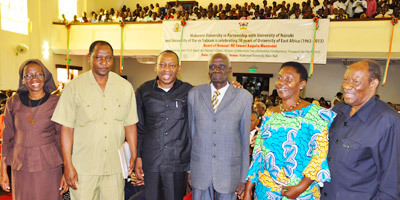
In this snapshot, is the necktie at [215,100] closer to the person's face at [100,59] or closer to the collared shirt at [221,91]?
the collared shirt at [221,91]

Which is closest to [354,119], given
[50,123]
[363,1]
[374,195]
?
[374,195]

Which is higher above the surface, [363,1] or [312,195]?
[363,1]

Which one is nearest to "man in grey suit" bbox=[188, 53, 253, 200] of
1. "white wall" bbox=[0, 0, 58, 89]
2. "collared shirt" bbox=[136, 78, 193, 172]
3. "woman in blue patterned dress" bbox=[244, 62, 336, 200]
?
"collared shirt" bbox=[136, 78, 193, 172]

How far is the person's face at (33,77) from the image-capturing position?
225 centimetres

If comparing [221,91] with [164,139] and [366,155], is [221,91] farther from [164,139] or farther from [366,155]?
[366,155]

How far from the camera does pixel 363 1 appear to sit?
26.8 feet

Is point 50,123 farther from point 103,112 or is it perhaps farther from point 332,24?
point 332,24

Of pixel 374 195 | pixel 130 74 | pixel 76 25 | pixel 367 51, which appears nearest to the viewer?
pixel 374 195

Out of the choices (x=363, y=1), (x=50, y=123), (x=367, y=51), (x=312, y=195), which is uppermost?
(x=363, y=1)

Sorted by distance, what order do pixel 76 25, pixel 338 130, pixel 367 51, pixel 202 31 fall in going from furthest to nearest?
pixel 76 25 < pixel 202 31 < pixel 367 51 < pixel 338 130

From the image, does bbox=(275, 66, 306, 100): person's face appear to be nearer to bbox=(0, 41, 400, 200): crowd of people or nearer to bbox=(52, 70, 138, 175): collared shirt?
bbox=(0, 41, 400, 200): crowd of people

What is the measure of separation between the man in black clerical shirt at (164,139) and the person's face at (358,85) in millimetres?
1266

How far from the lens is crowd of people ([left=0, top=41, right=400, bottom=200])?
1.71m

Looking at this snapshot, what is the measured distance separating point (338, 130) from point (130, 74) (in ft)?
47.3
